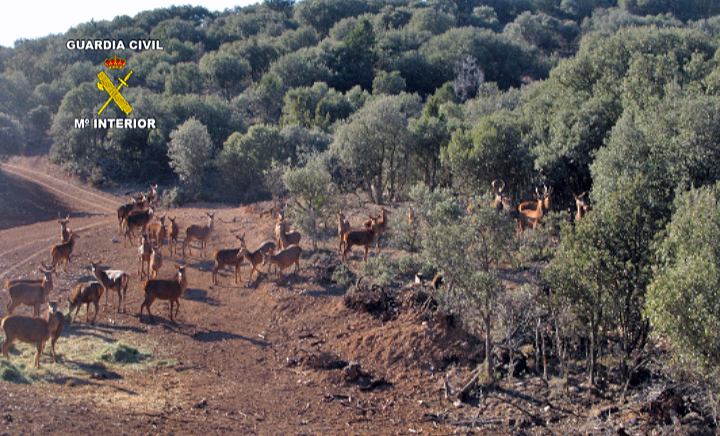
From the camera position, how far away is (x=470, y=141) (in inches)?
1233

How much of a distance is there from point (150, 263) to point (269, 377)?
30.9ft

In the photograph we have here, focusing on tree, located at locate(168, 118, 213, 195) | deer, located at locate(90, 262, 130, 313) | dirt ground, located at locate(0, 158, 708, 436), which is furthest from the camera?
tree, located at locate(168, 118, 213, 195)

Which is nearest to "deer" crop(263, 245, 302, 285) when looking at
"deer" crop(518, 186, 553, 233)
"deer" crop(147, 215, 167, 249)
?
"deer" crop(147, 215, 167, 249)

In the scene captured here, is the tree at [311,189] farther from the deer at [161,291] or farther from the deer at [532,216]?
the deer at [532,216]

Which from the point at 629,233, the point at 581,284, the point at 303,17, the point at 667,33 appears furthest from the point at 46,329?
the point at 303,17

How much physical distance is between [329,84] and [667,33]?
42.4 metres

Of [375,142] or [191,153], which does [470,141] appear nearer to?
[375,142]

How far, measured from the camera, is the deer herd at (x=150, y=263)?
49.3 ft

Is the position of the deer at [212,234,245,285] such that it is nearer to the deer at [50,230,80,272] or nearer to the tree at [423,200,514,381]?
the deer at [50,230,80,272]

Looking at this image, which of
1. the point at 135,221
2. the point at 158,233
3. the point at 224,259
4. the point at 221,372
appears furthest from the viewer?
the point at 135,221

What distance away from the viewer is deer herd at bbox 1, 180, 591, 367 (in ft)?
49.3

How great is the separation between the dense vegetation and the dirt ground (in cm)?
166

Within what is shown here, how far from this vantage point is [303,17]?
334ft

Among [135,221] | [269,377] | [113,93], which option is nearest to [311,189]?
[135,221]
